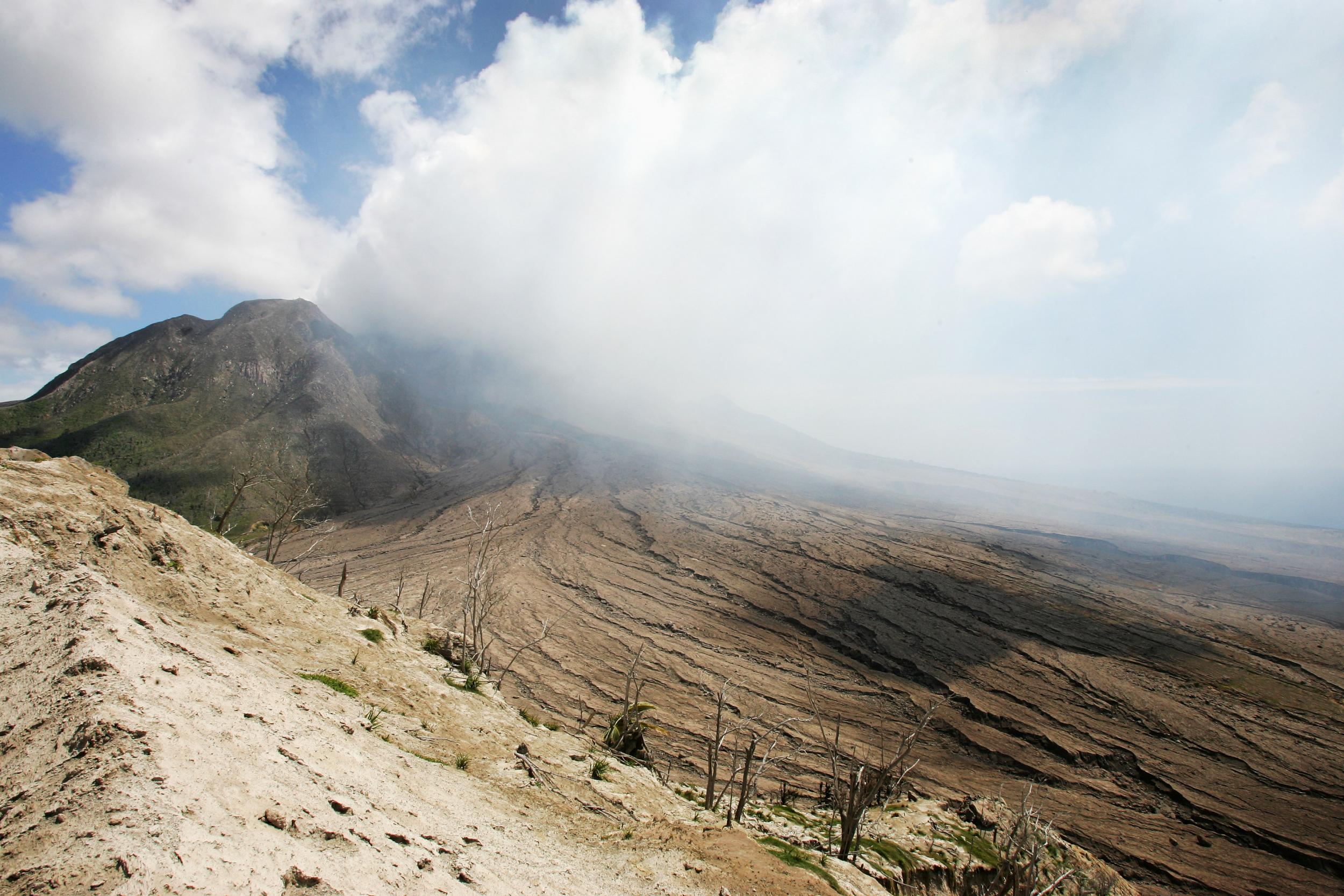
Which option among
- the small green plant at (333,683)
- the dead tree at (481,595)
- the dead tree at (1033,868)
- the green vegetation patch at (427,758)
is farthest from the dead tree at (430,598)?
the dead tree at (1033,868)

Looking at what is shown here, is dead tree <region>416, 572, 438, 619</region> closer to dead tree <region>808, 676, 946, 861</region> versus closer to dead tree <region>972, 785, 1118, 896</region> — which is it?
dead tree <region>808, 676, 946, 861</region>

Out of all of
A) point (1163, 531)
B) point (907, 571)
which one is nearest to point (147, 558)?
point (907, 571)

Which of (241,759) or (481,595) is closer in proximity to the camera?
(241,759)

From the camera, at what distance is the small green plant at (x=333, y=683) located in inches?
311

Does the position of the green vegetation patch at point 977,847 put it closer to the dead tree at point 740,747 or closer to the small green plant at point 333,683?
the dead tree at point 740,747

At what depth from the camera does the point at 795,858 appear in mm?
8711

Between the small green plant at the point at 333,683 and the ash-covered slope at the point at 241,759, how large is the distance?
142 mm

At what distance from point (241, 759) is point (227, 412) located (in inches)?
3452

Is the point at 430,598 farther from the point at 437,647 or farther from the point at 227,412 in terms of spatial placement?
the point at 227,412

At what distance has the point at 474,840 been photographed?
5.79 metres

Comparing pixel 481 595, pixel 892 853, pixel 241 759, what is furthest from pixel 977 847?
pixel 481 595

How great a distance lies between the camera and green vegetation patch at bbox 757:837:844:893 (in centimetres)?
828

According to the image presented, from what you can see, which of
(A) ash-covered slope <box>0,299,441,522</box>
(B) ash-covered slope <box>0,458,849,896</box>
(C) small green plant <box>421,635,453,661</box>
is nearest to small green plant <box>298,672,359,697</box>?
(B) ash-covered slope <box>0,458,849,896</box>

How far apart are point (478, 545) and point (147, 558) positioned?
34.3m
